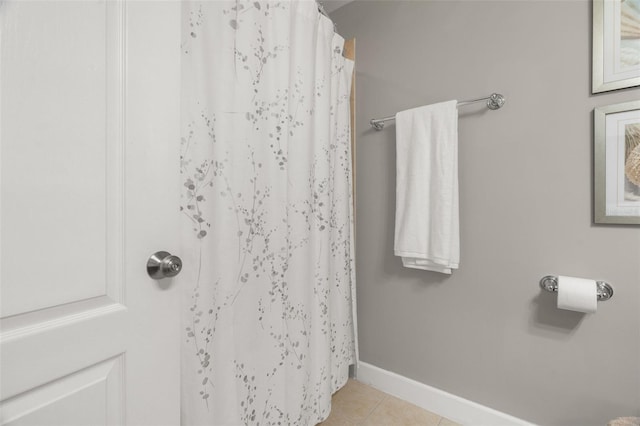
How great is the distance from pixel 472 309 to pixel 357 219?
765 millimetres

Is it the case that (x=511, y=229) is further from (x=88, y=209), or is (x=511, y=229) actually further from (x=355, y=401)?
(x=88, y=209)

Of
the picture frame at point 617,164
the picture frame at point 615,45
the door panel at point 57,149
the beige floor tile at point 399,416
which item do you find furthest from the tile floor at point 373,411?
the picture frame at point 615,45

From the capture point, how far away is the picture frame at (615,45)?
1.00 metres

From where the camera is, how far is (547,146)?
1.15 metres

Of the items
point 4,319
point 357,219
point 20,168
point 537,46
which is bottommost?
point 4,319

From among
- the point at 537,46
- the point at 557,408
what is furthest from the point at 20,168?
the point at 557,408

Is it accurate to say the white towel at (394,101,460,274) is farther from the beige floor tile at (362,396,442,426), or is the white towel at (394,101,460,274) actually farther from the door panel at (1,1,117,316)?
the door panel at (1,1,117,316)

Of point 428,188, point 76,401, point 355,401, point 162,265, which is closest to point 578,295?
point 428,188

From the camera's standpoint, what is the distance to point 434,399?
1.41 meters

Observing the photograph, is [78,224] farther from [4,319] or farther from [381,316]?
[381,316]

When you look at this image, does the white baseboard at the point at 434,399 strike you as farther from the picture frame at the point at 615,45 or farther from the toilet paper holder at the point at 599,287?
the picture frame at the point at 615,45

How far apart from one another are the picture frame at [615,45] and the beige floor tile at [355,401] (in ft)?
5.69

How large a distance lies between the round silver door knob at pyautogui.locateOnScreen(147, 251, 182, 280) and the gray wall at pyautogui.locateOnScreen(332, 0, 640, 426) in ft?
3.92

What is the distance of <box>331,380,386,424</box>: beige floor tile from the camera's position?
4.62 feet
